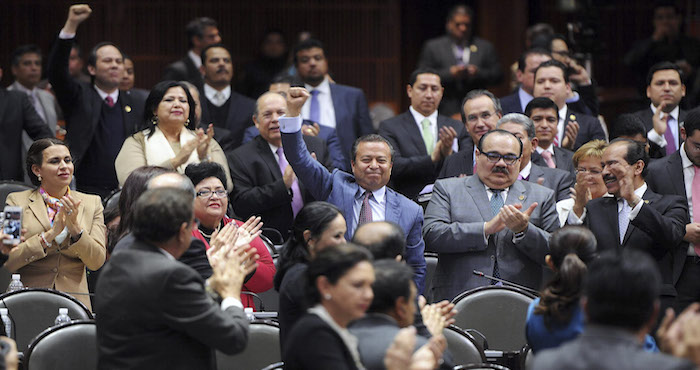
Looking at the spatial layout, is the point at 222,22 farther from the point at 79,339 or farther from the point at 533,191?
the point at 79,339

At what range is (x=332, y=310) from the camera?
3145 mm

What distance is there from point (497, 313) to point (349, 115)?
2.91 metres

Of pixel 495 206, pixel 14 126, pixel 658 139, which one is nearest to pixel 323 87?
pixel 14 126

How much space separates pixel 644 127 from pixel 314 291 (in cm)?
375

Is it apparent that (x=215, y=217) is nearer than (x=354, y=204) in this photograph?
Yes

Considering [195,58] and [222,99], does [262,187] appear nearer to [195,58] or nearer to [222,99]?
[222,99]

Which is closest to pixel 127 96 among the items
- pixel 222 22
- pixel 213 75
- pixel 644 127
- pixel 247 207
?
pixel 213 75

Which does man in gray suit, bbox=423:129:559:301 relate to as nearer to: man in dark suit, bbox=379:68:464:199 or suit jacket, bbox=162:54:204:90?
man in dark suit, bbox=379:68:464:199

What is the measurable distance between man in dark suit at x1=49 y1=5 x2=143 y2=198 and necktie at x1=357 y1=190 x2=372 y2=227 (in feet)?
6.65

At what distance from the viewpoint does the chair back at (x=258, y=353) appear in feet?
13.8

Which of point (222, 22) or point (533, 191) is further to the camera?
point (222, 22)

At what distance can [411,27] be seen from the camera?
1005 centimetres

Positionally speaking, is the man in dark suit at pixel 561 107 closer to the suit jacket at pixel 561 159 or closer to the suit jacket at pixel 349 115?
the suit jacket at pixel 561 159

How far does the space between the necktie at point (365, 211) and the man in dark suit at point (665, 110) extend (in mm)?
2237
